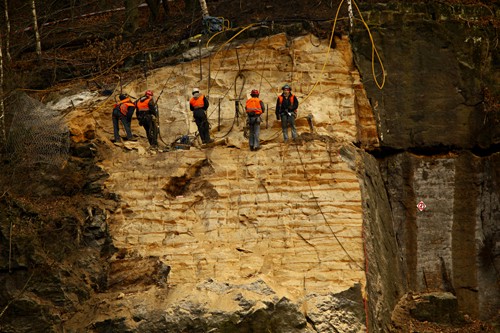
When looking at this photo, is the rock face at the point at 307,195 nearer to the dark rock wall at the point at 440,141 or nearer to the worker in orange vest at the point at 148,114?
the dark rock wall at the point at 440,141

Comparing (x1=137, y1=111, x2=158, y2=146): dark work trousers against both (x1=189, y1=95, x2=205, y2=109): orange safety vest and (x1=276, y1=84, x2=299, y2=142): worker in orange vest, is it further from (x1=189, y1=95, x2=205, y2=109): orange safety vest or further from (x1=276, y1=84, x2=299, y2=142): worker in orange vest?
(x1=276, y1=84, x2=299, y2=142): worker in orange vest

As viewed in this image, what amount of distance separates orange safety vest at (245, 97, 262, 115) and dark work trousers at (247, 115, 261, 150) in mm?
150

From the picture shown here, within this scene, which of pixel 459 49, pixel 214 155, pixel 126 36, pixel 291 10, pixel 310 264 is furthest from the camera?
pixel 126 36

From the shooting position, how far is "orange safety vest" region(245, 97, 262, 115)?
24406 millimetres

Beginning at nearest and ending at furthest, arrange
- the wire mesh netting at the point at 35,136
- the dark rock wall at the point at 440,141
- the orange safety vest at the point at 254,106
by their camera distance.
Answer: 1. the orange safety vest at the point at 254,106
2. the dark rock wall at the point at 440,141
3. the wire mesh netting at the point at 35,136

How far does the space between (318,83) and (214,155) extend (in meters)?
3.33

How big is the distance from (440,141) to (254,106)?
4614mm

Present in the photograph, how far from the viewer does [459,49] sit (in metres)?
26.5

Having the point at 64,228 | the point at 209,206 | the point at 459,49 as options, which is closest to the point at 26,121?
the point at 64,228

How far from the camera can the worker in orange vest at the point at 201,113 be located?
25.0 m

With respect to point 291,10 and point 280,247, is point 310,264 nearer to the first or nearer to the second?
point 280,247

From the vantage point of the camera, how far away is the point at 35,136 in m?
25.3

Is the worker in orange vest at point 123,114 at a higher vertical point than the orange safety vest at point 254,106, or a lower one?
lower

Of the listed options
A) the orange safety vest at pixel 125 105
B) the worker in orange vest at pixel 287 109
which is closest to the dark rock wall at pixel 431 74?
the worker in orange vest at pixel 287 109
